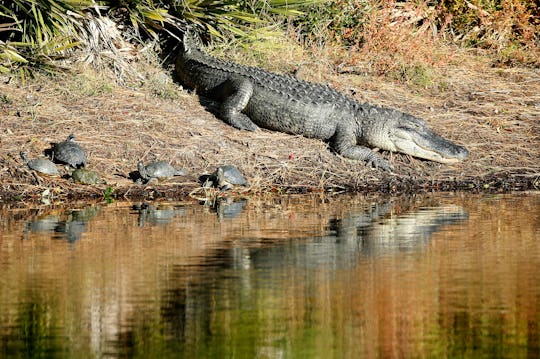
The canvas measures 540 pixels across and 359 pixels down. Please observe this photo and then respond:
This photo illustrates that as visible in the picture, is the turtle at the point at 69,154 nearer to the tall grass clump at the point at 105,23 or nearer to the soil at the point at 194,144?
the soil at the point at 194,144

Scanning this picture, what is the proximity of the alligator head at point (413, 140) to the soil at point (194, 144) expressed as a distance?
0.11m

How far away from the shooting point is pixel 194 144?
1086 centimetres

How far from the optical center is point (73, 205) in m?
9.33

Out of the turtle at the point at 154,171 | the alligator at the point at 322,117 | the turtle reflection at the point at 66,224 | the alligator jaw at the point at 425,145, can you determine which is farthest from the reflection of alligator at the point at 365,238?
the alligator at the point at 322,117

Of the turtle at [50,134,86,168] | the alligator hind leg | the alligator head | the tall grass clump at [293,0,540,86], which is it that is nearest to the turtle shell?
the turtle at [50,134,86,168]

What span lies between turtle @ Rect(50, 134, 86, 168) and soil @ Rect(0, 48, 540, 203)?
118 mm

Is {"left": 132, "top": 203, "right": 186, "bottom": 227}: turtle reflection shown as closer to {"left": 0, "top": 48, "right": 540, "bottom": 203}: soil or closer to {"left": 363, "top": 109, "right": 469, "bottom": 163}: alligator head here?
{"left": 0, "top": 48, "right": 540, "bottom": 203}: soil

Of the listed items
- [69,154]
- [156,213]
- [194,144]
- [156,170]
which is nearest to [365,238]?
[156,213]

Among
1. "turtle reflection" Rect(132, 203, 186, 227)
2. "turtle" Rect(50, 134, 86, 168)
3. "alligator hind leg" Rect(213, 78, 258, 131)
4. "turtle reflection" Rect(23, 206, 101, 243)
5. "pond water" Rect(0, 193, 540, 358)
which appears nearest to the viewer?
"pond water" Rect(0, 193, 540, 358)

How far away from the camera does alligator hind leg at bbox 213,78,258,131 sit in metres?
11.6

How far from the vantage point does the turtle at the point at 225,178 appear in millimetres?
10055

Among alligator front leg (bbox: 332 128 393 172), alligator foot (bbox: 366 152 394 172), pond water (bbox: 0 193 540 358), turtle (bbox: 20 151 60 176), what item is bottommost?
pond water (bbox: 0 193 540 358)

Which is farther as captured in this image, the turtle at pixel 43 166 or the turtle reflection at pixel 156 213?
the turtle at pixel 43 166

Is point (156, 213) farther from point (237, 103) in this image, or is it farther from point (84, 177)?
point (237, 103)
